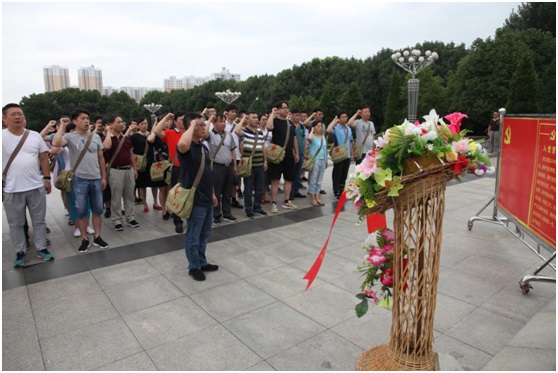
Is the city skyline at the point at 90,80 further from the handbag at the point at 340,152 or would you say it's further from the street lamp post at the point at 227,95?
the handbag at the point at 340,152

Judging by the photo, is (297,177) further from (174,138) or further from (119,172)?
(119,172)

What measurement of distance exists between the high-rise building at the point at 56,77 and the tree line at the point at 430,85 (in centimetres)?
2366

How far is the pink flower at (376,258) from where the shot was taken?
2.17 m

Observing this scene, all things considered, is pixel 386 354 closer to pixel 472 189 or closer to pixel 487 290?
pixel 487 290

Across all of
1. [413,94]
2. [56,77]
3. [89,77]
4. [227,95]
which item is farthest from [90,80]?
[413,94]

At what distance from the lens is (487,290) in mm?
3816

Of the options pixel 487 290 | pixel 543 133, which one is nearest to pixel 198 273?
pixel 487 290

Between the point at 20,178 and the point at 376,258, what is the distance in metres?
4.24

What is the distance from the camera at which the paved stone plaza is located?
9.16 feet

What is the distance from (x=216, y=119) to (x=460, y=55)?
117 feet

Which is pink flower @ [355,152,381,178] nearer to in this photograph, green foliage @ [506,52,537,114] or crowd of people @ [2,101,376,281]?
crowd of people @ [2,101,376,281]

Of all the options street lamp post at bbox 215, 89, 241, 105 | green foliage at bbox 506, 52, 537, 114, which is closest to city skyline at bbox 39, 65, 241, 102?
street lamp post at bbox 215, 89, 241, 105

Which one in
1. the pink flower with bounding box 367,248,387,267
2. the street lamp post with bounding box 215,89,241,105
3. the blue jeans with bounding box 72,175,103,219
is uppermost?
the street lamp post with bounding box 215,89,241,105

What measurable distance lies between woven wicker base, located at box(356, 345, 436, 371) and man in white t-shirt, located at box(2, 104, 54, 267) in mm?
4165
